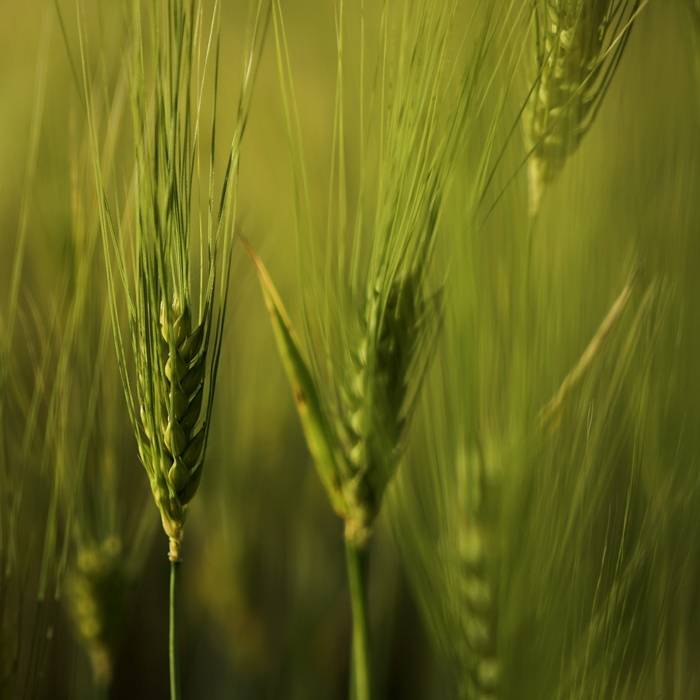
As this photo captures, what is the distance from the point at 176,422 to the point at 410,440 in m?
0.22

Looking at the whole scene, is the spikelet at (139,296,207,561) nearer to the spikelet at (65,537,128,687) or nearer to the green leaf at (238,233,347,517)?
the green leaf at (238,233,347,517)

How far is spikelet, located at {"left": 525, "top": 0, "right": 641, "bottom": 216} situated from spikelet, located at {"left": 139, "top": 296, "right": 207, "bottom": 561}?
0.18m

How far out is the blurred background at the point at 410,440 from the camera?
35cm

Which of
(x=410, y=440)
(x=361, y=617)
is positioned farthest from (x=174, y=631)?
(x=410, y=440)

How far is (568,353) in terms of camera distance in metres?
0.39

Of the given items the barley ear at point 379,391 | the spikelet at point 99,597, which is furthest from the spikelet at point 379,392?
the spikelet at point 99,597

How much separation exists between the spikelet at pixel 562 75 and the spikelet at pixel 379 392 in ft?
0.27

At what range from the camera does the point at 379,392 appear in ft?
1.13

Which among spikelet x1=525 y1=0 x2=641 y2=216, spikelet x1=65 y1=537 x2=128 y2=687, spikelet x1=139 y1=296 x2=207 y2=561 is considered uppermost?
spikelet x1=525 y1=0 x2=641 y2=216

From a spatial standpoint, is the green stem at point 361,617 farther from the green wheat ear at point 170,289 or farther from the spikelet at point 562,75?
the spikelet at point 562,75

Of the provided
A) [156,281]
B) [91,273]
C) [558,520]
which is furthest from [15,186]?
[558,520]

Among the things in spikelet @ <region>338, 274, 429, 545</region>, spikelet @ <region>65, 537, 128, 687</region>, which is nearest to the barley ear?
spikelet @ <region>338, 274, 429, 545</region>

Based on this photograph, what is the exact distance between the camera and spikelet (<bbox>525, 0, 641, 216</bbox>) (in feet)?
1.16

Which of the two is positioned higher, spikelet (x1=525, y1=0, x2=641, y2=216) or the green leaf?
spikelet (x1=525, y1=0, x2=641, y2=216)
